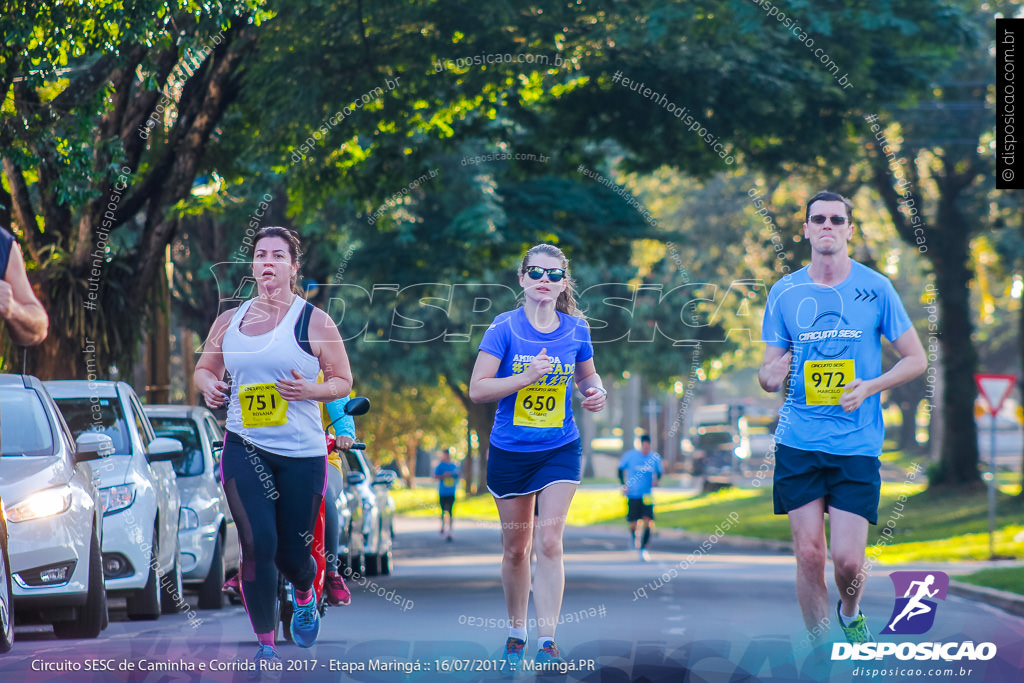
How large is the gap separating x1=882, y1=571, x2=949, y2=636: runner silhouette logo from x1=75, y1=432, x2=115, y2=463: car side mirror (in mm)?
4679

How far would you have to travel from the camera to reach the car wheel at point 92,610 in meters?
9.41

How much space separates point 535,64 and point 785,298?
909cm

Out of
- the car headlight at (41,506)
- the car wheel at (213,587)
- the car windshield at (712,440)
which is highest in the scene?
the car headlight at (41,506)

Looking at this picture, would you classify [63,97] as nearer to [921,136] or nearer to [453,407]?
[921,136]

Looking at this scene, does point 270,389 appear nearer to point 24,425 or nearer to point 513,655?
point 513,655

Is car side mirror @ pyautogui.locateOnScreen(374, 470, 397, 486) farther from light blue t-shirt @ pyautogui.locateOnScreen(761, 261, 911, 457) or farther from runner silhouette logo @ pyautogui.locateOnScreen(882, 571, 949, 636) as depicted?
light blue t-shirt @ pyautogui.locateOnScreen(761, 261, 911, 457)

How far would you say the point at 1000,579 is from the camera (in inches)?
653

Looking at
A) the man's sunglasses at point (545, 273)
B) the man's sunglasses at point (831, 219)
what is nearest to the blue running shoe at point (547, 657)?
the man's sunglasses at point (545, 273)

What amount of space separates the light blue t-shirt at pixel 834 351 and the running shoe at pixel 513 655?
1548 millimetres

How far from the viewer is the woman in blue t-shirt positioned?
7.54 meters

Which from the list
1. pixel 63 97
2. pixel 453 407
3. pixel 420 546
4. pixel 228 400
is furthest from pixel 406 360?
pixel 228 400

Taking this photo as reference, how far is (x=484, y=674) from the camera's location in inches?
295

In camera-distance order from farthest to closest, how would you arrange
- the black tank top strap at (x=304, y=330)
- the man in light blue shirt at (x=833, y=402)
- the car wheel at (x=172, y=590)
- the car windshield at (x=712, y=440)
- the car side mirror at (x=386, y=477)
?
the car windshield at (x=712, y=440) → the car side mirror at (x=386, y=477) → the car wheel at (x=172, y=590) → the black tank top strap at (x=304, y=330) → the man in light blue shirt at (x=833, y=402)

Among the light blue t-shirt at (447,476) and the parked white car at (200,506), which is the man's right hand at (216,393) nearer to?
the parked white car at (200,506)
